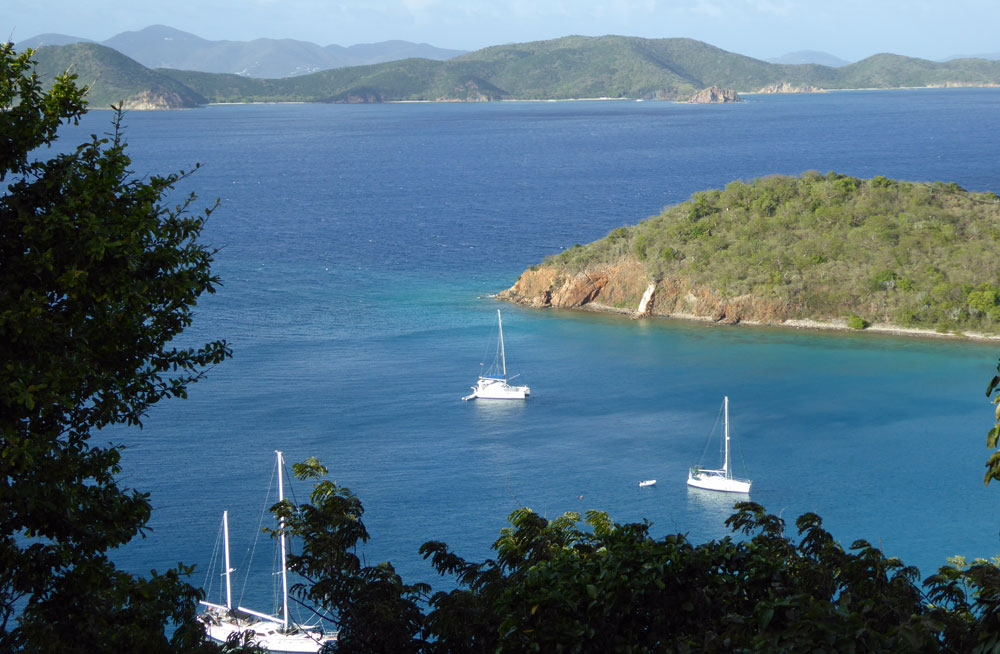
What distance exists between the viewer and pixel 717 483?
30.5 metres

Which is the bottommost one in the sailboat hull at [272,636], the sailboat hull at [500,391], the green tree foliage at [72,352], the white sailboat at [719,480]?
the sailboat hull at [272,636]

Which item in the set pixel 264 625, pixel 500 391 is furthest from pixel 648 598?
pixel 500 391

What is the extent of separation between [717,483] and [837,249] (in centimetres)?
2669

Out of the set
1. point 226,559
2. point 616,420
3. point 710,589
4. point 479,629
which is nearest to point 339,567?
point 479,629

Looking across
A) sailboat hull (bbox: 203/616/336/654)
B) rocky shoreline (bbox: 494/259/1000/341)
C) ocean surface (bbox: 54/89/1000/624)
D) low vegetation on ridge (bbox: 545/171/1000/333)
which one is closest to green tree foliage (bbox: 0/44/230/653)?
sailboat hull (bbox: 203/616/336/654)

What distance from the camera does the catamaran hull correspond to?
30.2 m

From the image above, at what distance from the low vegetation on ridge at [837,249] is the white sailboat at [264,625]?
34473mm

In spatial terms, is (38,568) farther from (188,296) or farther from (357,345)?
(357,345)

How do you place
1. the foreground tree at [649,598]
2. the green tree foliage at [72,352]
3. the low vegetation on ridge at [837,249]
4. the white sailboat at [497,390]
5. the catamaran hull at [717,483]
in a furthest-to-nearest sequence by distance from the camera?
1. the low vegetation on ridge at [837,249]
2. the white sailboat at [497,390]
3. the catamaran hull at [717,483]
4. the green tree foliage at [72,352]
5. the foreground tree at [649,598]

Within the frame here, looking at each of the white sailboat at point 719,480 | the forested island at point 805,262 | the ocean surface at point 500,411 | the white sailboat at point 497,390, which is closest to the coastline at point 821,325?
the forested island at point 805,262

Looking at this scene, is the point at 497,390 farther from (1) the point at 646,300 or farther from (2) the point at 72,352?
(2) the point at 72,352

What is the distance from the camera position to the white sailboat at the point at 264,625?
21.2m

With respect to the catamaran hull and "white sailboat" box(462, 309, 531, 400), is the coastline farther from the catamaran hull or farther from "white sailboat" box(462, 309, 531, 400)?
the catamaran hull

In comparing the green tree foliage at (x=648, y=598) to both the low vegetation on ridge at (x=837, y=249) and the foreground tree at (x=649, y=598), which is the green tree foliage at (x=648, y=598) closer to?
the foreground tree at (x=649, y=598)
